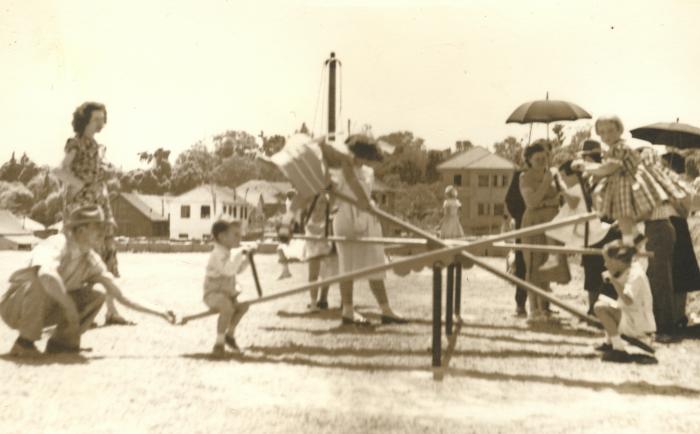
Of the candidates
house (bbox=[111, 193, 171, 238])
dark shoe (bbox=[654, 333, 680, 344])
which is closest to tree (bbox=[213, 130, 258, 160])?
dark shoe (bbox=[654, 333, 680, 344])

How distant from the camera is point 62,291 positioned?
500 cm

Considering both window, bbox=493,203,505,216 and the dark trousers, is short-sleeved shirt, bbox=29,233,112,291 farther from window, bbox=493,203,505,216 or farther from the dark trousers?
window, bbox=493,203,505,216

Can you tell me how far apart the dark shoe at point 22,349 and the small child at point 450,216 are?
197 inches

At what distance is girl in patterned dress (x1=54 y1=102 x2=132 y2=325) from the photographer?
19.4ft

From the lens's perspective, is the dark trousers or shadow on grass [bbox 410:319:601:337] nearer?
the dark trousers

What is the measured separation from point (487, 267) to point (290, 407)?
5.21ft

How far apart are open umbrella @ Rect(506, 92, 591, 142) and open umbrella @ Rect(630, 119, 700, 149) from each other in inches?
18.9

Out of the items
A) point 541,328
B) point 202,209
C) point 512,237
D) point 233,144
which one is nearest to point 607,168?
→ point 512,237

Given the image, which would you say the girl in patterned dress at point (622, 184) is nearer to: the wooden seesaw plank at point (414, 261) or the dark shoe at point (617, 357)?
the wooden seesaw plank at point (414, 261)

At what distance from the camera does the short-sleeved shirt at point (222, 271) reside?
205 inches

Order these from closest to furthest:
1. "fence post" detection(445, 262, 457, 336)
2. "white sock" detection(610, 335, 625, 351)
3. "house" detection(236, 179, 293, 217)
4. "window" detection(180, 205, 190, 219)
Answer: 1. "white sock" detection(610, 335, 625, 351)
2. "fence post" detection(445, 262, 457, 336)
3. "house" detection(236, 179, 293, 217)
4. "window" detection(180, 205, 190, 219)

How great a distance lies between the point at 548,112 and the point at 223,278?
10.1ft

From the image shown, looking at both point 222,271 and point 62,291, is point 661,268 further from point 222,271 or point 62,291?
point 62,291

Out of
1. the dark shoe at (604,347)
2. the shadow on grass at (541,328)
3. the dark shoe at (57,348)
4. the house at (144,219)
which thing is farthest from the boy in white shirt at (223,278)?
the house at (144,219)
